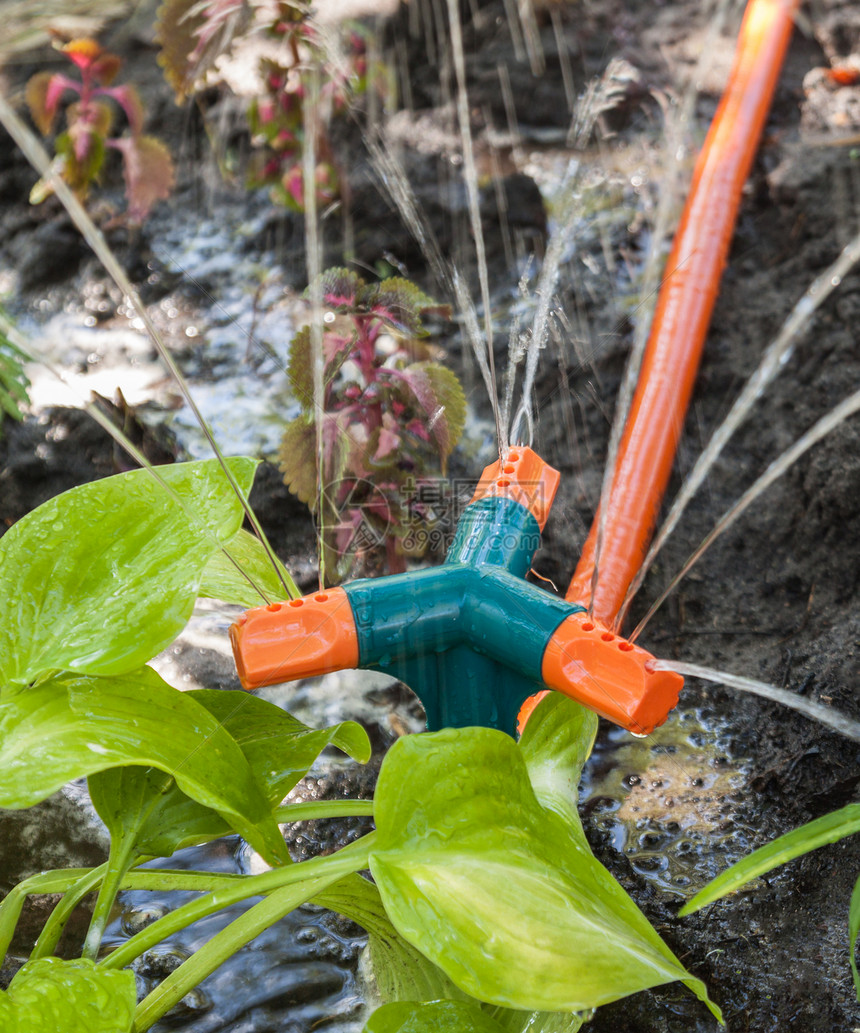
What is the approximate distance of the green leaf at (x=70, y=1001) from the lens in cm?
52

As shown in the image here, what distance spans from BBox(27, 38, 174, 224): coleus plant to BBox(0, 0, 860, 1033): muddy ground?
0.13 meters

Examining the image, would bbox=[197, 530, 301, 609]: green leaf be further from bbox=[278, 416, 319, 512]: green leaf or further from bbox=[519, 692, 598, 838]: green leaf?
bbox=[519, 692, 598, 838]: green leaf

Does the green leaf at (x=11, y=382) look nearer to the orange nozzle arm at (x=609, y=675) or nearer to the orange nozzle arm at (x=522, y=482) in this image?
the orange nozzle arm at (x=522, y=482)

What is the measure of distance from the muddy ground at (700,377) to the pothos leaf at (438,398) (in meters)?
0.25

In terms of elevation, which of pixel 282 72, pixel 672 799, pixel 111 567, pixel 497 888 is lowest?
pixel 672 799

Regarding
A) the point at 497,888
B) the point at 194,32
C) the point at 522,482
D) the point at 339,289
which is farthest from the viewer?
the point at 194,32

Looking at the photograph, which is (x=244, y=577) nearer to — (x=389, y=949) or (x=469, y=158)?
(x=389, y=949)

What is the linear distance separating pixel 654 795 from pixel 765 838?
0.10m

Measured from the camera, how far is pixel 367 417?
36.3 inches

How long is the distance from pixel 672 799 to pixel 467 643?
310 mm

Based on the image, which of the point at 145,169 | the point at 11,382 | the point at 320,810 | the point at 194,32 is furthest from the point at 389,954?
the point at 145,169

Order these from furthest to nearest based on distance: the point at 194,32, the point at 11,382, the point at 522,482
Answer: the point at 194,32, the point at 11,382, the point at 522,482

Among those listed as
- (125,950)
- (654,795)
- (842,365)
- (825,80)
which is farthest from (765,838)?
(825,80)

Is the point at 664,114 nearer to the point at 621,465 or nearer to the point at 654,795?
the point at 621,465
